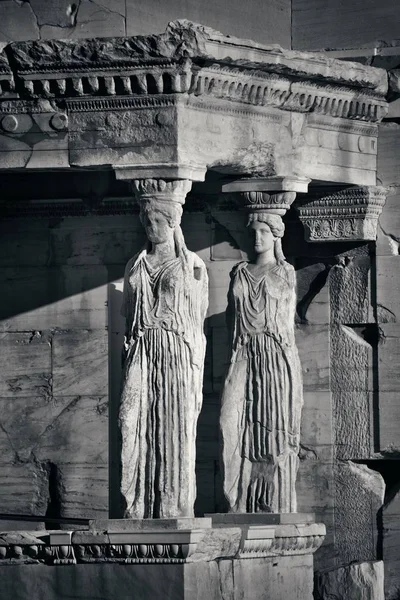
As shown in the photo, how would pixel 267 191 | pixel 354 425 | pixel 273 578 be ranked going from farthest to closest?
1. pixel 354 425
2. pixel 267 191
3. pixel 273 578

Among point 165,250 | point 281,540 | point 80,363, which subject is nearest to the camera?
point 165,250

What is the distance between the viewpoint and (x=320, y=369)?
24.8 m

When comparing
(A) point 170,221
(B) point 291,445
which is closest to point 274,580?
(B) point 291,445

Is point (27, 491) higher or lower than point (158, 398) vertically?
lower

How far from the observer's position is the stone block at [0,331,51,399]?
1005 inches

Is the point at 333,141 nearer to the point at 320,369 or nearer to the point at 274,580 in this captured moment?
the point at 320,369

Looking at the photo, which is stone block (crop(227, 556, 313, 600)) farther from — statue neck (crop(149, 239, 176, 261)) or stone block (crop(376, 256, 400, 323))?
statue neck (crop(149, 239, 176, 261))

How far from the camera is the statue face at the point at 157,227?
22562 mm

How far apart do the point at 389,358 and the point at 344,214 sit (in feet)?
4.10

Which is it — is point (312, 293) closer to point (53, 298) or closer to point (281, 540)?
point (53, 298)

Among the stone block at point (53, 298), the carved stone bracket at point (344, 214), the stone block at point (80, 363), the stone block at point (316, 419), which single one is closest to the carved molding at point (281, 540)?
the stone block at point (316, 419)

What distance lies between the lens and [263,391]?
23.7 meters

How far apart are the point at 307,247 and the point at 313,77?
213 centimetres

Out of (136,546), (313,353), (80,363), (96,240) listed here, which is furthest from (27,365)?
(136,546)
